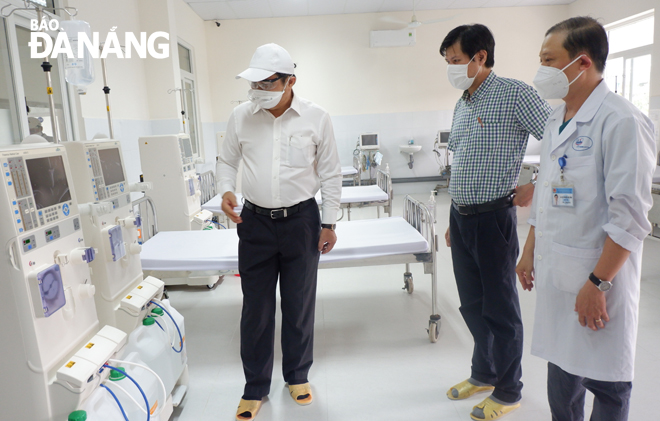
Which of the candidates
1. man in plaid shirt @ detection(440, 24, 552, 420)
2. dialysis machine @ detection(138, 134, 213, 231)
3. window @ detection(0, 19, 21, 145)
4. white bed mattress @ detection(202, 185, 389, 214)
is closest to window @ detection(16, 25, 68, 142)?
window @ detection(0, 19, 21, 145)

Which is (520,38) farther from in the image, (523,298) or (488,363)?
(488,363)

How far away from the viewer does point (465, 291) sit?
2057 mm

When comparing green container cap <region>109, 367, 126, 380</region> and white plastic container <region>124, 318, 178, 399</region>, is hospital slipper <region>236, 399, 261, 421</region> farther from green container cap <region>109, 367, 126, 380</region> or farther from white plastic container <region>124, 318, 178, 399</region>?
green container cap <region>109, 367, 126, 380</region>

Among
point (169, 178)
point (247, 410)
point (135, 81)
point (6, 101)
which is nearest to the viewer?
point (247, 410)

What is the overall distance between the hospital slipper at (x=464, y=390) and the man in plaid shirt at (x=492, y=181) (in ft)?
0.46

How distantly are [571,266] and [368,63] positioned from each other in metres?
7.55

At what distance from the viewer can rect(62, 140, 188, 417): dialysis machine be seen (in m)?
1.84

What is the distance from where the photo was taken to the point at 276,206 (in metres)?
1.95

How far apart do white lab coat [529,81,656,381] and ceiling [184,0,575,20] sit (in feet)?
22.2

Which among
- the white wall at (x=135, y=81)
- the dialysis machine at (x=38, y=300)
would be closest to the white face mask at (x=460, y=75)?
the dialysis machine at (x=38, y=300)

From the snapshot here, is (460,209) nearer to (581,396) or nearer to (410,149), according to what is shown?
(581,396)

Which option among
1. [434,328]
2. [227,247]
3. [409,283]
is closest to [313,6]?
[409,283]

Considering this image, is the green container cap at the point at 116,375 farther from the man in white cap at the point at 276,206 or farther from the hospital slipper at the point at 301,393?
the hospital slipper at the point at 301,393

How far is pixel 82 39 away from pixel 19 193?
7.08ft
